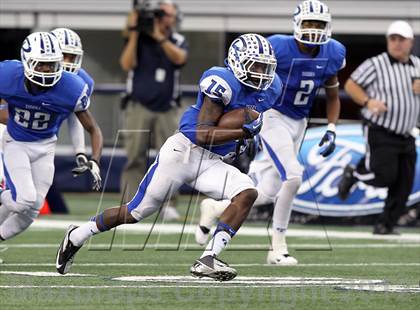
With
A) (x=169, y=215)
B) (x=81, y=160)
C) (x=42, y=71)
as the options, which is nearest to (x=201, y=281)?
(x=81, y=160)

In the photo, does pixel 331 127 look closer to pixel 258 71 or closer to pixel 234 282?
pixel 258 71

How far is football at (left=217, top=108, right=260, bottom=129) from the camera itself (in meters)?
7.02

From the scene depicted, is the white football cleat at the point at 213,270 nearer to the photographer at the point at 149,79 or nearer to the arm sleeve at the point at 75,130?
the arm sleeve at the point at 75,130

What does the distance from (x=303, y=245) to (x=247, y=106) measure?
109 inches

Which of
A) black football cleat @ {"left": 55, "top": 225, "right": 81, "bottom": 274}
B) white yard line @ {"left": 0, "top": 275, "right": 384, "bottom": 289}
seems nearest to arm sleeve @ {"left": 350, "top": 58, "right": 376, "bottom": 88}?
white yard line @ {"left": 0, "top": 275, "right": 384, "bottom": 289}

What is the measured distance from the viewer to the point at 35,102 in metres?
7.85

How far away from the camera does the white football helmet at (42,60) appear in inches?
301

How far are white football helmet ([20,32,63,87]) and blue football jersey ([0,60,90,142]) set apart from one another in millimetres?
121

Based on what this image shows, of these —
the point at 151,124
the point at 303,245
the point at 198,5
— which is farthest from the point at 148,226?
the point at 198,5

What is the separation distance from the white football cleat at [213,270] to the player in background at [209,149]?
1.14 ft

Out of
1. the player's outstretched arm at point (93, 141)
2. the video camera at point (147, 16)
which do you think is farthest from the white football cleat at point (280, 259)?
the video camera at point (147, 16)

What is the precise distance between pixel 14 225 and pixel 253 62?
2.04 meters

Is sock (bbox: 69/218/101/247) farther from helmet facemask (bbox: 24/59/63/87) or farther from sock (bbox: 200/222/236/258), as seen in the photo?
helmet facemask (bbox: 24/59/63/87)

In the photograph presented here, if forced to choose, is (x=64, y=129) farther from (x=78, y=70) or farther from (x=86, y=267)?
(x=86, y=267)
